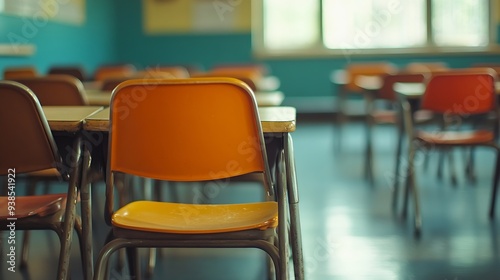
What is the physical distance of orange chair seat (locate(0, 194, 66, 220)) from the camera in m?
1.77

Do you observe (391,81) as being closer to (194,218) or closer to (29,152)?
(194,218)

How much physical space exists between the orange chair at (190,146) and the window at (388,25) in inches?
283

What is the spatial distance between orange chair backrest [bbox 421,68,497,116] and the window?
18.0 feet

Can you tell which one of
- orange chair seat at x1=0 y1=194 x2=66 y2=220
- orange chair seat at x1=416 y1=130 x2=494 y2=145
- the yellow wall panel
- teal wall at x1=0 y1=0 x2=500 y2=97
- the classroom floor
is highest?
the yellow wall panel

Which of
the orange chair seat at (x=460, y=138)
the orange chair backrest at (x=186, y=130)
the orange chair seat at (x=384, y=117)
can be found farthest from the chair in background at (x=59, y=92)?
the orange chair seat at (x=384, y=117)

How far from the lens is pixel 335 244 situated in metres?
2.83

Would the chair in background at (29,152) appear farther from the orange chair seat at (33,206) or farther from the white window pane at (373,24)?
the white window pane at (373,24)

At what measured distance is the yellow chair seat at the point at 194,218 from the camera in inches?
61.7

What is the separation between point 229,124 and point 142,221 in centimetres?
33

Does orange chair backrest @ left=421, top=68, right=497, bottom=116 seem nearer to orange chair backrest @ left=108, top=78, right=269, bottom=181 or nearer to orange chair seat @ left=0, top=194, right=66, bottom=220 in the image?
orange chair backrest @ left=108, top=78, right=269, bottom=181

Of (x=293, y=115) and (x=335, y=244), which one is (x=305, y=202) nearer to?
(x=335, y=244)

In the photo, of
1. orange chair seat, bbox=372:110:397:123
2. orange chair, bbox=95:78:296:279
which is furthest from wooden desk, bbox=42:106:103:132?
orange chair seat, bbox=372:110:397:123

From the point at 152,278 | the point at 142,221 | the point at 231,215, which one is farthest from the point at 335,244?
the point at 142,221

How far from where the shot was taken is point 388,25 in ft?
28.2
